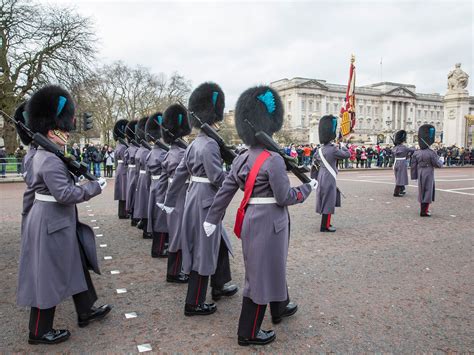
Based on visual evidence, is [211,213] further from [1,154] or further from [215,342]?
[1,154]

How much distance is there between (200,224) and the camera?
13.6 feet

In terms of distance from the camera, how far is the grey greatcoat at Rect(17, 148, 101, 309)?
338 cm

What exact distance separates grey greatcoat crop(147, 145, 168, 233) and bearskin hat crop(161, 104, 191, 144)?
1.24ft

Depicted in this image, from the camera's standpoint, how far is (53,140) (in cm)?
364

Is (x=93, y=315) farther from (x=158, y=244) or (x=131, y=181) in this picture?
(x=131, y=181)

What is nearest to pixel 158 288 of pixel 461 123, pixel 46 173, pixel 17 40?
pixel 46 173

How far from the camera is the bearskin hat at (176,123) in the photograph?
19.6ft

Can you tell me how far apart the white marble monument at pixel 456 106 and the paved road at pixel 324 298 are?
27969 mm

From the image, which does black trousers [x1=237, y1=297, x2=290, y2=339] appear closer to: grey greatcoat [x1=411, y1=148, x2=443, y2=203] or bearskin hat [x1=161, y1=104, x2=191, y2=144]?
bearskin hat [x1=161, y1=104, x2=191, y2=144]

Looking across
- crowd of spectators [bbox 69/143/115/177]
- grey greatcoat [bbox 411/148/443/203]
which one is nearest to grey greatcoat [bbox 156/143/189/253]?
grey greatcoat [bbox 411/148/443/203]

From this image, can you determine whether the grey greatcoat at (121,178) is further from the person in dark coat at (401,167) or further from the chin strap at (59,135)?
the person in dark coat at (401,167)

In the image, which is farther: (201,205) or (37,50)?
(37,50)

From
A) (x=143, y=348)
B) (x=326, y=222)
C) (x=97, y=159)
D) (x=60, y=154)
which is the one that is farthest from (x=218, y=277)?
(x=97, y=159)

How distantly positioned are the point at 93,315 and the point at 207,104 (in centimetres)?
240
